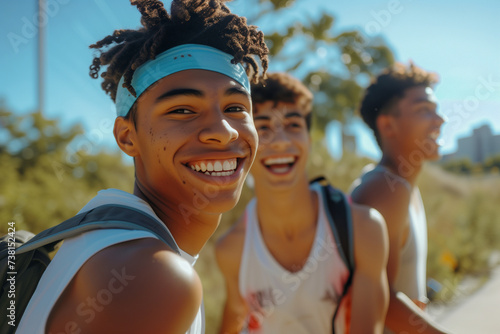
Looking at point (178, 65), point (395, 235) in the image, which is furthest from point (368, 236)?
point (178, 65)

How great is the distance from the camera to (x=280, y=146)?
267cm

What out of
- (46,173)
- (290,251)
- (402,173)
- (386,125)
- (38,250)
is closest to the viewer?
(38,250)

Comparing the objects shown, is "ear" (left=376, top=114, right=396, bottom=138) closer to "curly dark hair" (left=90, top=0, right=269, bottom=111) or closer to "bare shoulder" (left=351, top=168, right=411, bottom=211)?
"bare shoulder" (left=351, top=168, right=411, bottom=211)

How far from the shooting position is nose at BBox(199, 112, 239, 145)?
1.43 metres

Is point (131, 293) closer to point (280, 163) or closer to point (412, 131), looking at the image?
point (280, 163)

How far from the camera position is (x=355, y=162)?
366 inches

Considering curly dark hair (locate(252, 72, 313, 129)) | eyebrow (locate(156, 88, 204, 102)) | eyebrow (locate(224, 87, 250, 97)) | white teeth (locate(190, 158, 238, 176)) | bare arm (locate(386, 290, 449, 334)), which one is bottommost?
bare arm (locate(386, 290, 449, 334))

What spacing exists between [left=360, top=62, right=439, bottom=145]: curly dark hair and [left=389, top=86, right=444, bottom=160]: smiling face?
0.21 feet

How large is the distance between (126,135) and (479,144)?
7.55m


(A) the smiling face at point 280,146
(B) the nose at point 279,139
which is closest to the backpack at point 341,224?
(A) the smiling face at point 280,146

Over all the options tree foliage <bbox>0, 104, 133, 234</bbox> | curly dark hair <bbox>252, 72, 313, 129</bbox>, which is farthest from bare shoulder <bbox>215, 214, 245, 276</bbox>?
tree foliage <bbox>0, 104, 133, 234</bbox>

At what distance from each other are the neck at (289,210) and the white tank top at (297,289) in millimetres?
95

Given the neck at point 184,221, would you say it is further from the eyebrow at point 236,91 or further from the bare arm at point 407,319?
the bare arm at point 407,319

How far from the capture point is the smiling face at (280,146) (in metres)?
2.66
